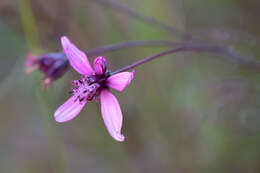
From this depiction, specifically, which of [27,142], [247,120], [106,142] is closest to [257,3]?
[247,120]

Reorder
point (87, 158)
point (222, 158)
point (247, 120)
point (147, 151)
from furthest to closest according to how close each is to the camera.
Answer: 1. point (87, 158)
2. point (147, 151)
3. point (222, 158)
4. point (247, 120)

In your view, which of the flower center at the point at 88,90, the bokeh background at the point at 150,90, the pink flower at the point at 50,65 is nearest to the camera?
the flower center at the point at 88,90

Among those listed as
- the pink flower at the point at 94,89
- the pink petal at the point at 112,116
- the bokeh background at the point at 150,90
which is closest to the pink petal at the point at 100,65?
the pink flower at the point at 94,89

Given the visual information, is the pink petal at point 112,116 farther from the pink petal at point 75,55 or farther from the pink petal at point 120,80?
the pink petal at point 75,55

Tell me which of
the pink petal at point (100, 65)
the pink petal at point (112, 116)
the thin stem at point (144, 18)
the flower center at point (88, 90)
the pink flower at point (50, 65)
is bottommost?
the pink petal at point (112, 116)

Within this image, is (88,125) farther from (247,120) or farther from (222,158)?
(247,120)

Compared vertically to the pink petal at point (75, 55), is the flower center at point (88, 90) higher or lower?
lower

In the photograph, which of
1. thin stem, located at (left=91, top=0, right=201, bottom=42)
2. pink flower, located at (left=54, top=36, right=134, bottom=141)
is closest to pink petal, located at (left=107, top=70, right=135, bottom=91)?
pink flower, located at (left=54, top=36, right=134, bottom=141)

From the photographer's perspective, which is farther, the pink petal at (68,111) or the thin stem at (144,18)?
the thin stem at (144,18)
